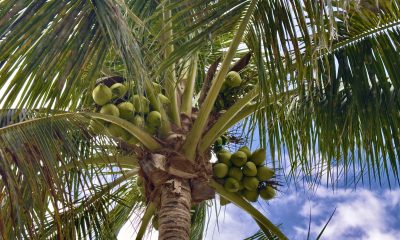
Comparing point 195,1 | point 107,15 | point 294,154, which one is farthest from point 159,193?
point 107,15

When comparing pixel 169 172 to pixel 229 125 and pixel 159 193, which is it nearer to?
pixel 159 193

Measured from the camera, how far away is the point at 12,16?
293 cm

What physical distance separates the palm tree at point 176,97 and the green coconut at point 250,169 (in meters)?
0.19

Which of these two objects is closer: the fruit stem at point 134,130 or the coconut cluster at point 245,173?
the fruit stem at point 134,130

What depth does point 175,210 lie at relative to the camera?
4.21 metres

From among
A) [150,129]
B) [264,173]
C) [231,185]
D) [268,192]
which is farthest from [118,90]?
[268,192]

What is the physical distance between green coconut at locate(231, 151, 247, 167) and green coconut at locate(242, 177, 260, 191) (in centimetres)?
11

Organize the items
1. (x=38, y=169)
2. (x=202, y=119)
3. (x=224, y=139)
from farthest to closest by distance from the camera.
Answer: (x=224, y=139)
(x=202, y=119)
(x=38, y=169)

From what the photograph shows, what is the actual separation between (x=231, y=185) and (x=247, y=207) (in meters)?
0.29

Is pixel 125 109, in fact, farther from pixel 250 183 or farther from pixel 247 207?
pixel 247 207

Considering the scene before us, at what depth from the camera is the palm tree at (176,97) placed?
10.1 feet

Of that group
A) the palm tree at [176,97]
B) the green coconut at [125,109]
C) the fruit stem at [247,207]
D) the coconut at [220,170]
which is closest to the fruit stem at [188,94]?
the palm tree at [176,97]

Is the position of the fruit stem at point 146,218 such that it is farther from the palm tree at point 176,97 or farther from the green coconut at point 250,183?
the green coconut at point 250,183

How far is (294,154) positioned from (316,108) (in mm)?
432
